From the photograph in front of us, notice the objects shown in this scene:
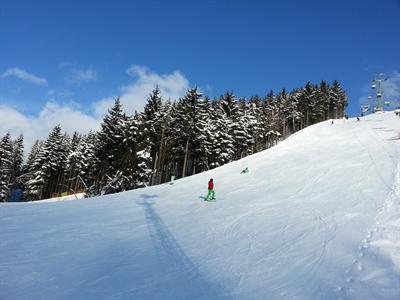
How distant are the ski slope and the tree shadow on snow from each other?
0.10 ft

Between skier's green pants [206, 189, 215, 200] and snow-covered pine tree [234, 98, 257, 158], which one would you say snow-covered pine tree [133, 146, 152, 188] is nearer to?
skier's green pants [206, 189, 215, 200]

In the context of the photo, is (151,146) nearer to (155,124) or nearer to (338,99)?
(155,124)

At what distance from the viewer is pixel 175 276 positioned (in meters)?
10.0

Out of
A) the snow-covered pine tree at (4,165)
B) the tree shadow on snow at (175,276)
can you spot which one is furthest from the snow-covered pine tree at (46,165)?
the tree shadow on snow at (175,276)

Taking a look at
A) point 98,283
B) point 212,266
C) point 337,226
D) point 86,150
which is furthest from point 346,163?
point 86,150

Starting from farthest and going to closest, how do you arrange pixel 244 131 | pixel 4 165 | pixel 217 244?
pixel 244 131, pixel 4 165, pixel 217 244

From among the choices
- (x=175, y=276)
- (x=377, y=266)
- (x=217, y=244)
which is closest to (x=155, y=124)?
(x=217, y=244)

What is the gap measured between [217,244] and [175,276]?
3.38 m

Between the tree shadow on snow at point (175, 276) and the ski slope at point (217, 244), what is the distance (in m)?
0.03

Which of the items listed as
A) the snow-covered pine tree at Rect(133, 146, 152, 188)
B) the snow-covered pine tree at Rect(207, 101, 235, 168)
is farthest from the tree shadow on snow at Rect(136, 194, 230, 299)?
the snow-covered pine tree at Rect(207, 101, 235, 168)

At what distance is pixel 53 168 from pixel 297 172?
159 feet

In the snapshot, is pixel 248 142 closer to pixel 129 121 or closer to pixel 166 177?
pixel 166 177

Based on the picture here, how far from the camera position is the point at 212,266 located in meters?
10.9

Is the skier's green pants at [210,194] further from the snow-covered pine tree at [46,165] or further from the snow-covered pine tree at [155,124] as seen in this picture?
the snow-covered pine tree at [46,165]
